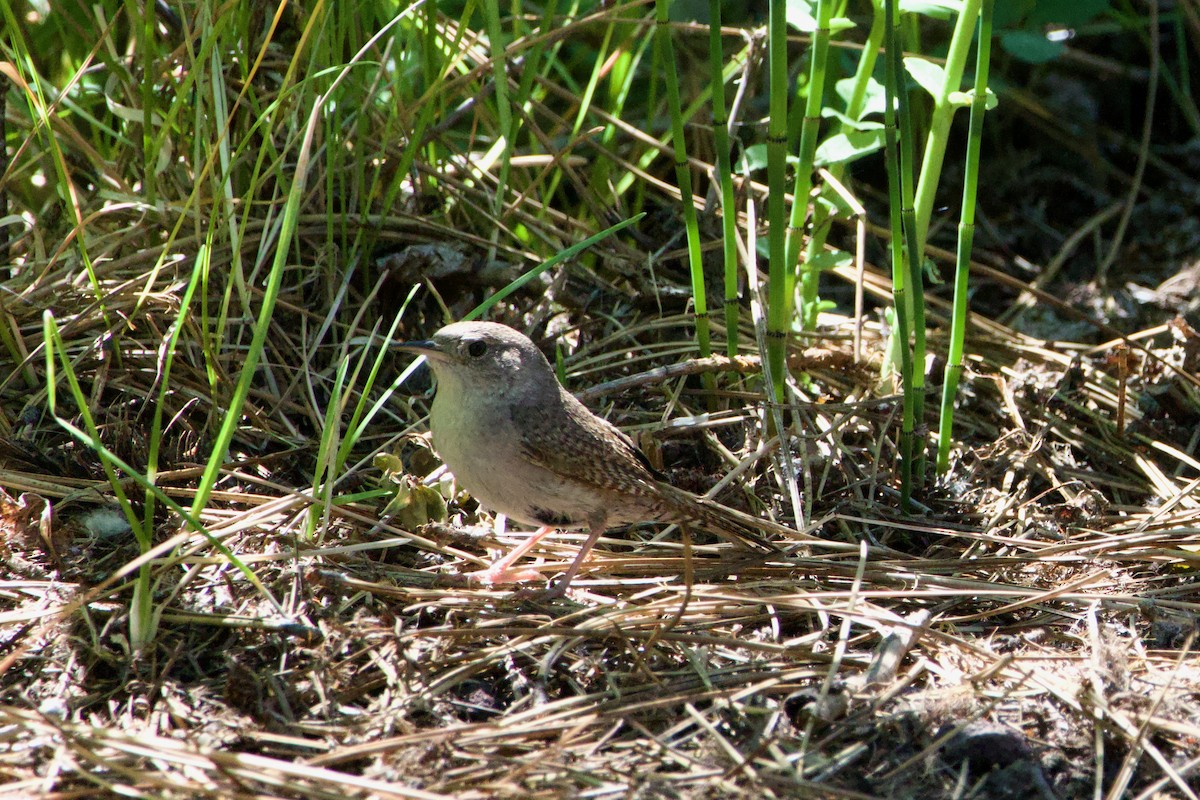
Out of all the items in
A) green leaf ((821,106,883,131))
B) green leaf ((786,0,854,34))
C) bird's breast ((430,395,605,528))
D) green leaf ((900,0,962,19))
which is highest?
green leaf ((900,0,962,19))

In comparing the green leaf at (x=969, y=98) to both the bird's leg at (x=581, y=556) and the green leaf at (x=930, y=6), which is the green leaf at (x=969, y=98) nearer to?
the green leaf at (x=930, y=6)

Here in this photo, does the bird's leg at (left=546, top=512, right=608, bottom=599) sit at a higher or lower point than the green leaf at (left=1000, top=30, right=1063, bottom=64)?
lower

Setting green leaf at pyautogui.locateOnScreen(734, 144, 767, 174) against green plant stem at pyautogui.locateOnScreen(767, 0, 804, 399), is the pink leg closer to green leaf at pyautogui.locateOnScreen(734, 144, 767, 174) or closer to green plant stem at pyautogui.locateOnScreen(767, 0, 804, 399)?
green plant stem at pyautogui.locateOnScreen(767, 0, 804, 399)

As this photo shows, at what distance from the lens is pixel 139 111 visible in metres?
4.16

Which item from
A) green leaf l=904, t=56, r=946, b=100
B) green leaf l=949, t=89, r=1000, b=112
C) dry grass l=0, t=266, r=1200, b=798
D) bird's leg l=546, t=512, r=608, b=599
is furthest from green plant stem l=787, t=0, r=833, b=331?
bird's leg l=546, t=512, r=608, b=599

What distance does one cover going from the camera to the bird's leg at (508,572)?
12.2 feet

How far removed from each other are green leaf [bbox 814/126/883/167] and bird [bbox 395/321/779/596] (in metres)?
1.35

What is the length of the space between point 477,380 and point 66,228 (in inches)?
80.6

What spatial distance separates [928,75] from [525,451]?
195 centimetres

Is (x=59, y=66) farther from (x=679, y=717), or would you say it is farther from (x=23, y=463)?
(x=679, y=717)

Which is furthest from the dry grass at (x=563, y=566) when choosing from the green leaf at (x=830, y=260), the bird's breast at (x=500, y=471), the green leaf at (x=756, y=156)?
the green leaf at (x=756, y=156)

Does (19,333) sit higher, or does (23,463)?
(19,333)

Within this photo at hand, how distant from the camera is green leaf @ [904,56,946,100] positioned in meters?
3.97

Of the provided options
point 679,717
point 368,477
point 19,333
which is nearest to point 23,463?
point 19,333
